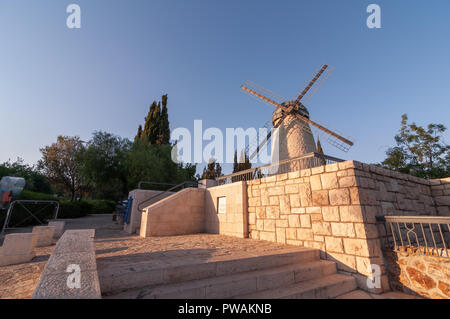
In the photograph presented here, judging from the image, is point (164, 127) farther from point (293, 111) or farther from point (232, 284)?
point (232, 284)

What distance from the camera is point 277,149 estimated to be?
14.7 meters

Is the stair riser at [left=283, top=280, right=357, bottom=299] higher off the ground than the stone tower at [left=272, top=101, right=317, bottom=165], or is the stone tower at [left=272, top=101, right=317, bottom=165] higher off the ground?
the stone tower at [left=272, top=101, right=317, bottom=165]

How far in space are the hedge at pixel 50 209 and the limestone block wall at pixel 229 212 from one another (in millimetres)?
10998

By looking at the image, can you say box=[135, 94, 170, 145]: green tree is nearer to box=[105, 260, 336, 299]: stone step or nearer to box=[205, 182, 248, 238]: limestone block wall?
box=[205, 182, 248, 238]: limestone block wall

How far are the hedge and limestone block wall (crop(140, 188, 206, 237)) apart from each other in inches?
356

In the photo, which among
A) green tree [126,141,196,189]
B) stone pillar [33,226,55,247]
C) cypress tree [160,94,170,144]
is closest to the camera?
stone pillar [33,226,55,247]

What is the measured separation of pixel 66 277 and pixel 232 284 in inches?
81.3

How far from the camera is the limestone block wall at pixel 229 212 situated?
22.3 feet

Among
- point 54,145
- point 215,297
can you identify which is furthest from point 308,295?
point 54,145

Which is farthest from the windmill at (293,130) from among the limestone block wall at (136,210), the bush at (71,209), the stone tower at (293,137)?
the bush at (71,209)

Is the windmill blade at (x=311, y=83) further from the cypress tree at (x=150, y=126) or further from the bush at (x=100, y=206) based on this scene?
the bush at (x=100, y=206)

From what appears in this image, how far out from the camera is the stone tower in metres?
13.4

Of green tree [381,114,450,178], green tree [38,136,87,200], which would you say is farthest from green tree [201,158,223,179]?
green tree [381,114,450,178]

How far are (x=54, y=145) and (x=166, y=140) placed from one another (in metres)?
13.0
